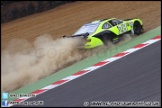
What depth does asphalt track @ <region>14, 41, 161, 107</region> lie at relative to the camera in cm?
937

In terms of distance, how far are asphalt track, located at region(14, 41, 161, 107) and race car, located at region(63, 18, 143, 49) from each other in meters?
1.78

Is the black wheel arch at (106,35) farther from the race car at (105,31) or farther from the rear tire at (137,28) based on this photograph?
the rear tire at (137,28)

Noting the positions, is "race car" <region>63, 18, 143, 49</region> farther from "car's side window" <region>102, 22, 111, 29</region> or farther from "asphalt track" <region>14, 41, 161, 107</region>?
"asphalt track" <region>14, 41, 161, 107</region>

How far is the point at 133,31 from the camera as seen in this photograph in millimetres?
14727

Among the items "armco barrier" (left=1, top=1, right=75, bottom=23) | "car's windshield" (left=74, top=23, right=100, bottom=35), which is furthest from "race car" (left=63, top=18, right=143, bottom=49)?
"armco barrier" (left=1, top=1, right=75, bottom=23)

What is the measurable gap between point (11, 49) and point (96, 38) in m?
4.95

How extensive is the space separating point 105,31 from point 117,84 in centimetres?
415

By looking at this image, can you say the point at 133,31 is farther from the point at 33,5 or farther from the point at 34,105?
the point at 33,5

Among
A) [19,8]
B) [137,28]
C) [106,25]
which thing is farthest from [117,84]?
[19,8]

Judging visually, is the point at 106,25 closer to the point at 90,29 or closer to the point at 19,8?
the point at 90,29

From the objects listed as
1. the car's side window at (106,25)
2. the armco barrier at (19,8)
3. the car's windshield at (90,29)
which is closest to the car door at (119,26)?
the car's side window at (106,25)

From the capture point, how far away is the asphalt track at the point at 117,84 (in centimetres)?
937

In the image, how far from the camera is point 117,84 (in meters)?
10.1

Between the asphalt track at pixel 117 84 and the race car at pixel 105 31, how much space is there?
5.83ft
